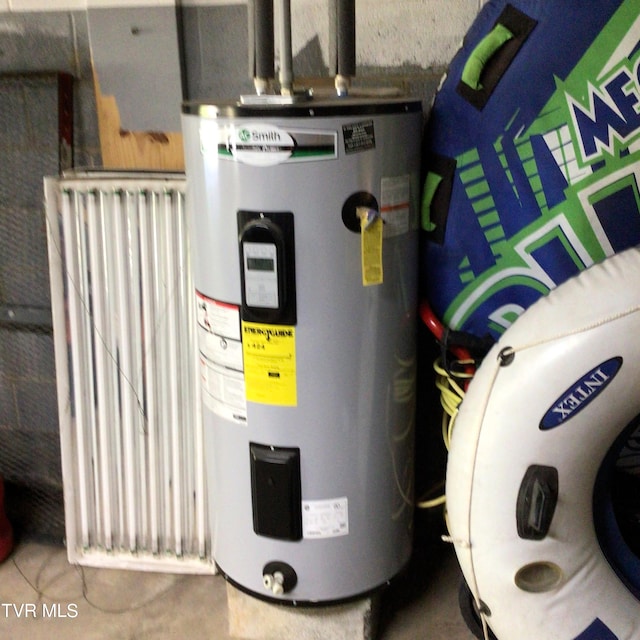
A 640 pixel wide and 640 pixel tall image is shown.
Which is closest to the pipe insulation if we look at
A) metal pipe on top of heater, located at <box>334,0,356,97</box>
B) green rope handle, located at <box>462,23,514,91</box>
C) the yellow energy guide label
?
metal pipe on top of heater, located at <box>334,0,356,97</box>

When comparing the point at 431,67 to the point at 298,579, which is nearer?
the point at 298,579

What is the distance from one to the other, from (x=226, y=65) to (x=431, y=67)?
1.59 ft

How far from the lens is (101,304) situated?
5.31 feet

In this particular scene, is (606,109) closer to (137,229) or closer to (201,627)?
(137,229)

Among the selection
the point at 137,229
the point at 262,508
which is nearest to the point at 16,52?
the point at 137,229

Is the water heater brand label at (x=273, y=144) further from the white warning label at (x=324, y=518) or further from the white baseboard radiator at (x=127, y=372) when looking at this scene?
the white warning label at (x=324, y=518)

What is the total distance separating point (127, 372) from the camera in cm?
163

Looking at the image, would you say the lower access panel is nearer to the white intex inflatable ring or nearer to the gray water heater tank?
the gray water heater tank

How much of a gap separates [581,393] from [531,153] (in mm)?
456

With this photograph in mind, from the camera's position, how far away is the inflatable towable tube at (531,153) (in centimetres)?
116

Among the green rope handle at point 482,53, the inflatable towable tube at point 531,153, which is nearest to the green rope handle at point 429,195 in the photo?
the inflatable towable tube at point 531,153

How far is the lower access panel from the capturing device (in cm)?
125

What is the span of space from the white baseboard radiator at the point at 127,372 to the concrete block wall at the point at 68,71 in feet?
0.70

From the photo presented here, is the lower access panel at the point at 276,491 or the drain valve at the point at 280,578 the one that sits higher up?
the lower access panel at the point at 276,491
